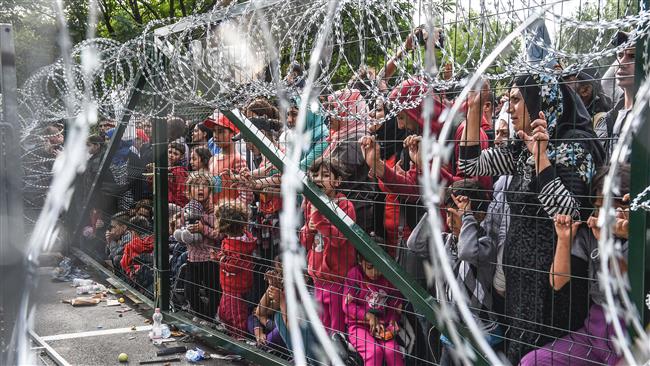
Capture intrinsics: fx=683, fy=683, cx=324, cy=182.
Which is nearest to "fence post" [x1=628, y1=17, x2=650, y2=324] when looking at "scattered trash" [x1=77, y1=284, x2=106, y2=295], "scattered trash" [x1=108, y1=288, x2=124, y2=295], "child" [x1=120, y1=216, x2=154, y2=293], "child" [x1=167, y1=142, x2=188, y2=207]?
"child" [x1=167, y1=142, x2=188, y2=207]

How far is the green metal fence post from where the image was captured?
3.52 meters

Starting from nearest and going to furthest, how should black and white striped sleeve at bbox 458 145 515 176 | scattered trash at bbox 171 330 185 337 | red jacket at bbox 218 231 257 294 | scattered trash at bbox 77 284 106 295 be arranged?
black and white striped sleeve at bbox 458 145 515 176, red jacket at bbox 218 231 257 294, scattered trash at bbox 171 330 185 337, scattered trash at bbox 77 284 106 295

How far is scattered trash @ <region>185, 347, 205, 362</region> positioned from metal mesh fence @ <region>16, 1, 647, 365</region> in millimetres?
259

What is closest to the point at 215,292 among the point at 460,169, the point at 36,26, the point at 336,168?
the point at 336,168

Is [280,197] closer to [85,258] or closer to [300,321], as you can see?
[300,321]

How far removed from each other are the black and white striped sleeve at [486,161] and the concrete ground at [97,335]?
2627 mm

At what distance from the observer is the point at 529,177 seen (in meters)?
3.25

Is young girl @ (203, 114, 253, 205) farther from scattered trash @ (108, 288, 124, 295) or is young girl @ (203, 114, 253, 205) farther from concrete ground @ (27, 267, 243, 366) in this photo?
scattered trash @ (108, 288, 124, 295)

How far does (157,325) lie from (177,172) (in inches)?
53.0

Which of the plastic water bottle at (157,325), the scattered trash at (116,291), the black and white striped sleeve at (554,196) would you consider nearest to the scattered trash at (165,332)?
the plastic water bottle at (157,325)

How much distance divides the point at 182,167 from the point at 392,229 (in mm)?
2726

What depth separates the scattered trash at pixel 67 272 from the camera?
26.9ft

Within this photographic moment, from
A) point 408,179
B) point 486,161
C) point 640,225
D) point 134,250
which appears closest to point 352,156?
point 408,179

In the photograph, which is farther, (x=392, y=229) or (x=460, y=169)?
(x=392, y=229)
